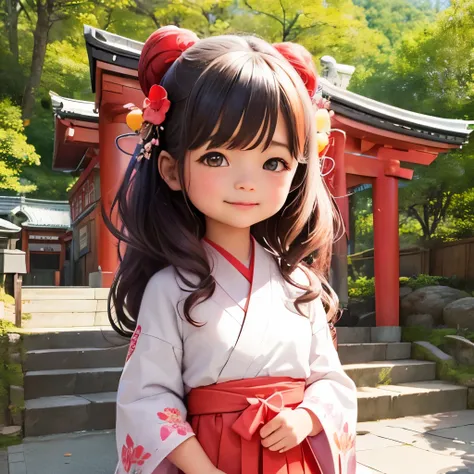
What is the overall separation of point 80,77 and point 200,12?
208 inches

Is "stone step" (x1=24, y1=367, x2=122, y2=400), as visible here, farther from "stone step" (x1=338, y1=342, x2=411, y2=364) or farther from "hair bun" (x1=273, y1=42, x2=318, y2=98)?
"hair bun" (x1=273, y1=42, x2=318, y2=98)

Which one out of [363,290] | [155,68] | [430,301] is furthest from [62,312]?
[363,290]

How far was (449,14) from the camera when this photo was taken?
12.7 metres

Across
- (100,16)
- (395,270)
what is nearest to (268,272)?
(395,270)

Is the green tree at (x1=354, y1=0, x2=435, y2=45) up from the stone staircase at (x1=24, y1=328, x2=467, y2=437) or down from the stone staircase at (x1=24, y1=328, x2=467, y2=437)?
up

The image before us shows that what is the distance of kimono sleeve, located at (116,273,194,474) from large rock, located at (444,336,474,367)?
258 inches

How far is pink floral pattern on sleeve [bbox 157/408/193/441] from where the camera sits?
133cm

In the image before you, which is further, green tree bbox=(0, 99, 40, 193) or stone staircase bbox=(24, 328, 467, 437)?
green tree bbox=(0, 99, 40, 193)

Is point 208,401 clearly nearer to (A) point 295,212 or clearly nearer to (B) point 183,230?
(B) point 183,230

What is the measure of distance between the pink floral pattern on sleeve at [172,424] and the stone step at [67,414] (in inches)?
132

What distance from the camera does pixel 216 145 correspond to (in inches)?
55.4

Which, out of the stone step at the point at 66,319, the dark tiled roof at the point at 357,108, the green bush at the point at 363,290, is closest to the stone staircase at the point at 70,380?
the stone step at the point at 66,319

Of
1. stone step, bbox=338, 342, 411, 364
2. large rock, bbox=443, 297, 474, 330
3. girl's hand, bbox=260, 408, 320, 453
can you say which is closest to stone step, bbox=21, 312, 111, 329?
stone step, bbox=338, 342, 411, 364

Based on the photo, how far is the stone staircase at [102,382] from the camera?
4430 millimetres
